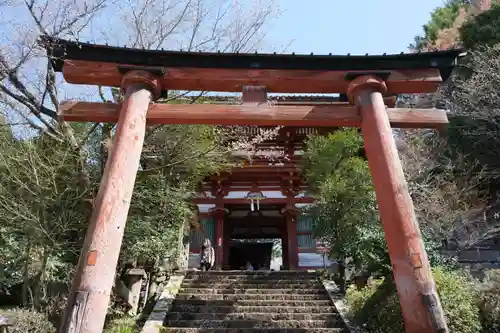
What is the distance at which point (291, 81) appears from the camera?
6445mm

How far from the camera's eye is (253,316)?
8.04 m

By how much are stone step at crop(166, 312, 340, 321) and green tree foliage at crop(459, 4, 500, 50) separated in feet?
47.0

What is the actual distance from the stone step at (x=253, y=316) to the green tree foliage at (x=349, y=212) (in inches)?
73.1

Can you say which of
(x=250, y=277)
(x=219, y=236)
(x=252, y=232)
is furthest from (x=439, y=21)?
(x=250, y=277)

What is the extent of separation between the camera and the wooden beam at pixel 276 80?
247 inches

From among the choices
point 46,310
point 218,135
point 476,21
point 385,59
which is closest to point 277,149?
point 218,135

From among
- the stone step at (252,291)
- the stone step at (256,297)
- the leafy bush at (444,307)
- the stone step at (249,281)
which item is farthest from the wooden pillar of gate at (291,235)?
the leafy bush at (444,307)

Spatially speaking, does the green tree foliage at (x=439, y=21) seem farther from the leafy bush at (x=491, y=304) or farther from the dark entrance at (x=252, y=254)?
the leafy bush at (x=491, y=304)

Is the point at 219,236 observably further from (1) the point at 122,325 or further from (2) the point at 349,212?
(1) the point at 122,325

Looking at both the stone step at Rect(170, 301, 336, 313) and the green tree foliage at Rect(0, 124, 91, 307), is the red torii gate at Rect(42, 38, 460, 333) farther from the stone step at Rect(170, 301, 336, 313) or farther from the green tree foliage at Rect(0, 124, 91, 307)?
the stone step at Rect(170, 301, 336, 313)

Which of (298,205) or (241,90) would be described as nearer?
(241,90)

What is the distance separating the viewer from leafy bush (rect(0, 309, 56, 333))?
6242 mm

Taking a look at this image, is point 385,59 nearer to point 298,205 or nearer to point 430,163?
point 430,163

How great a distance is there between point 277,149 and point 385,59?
354 inches
